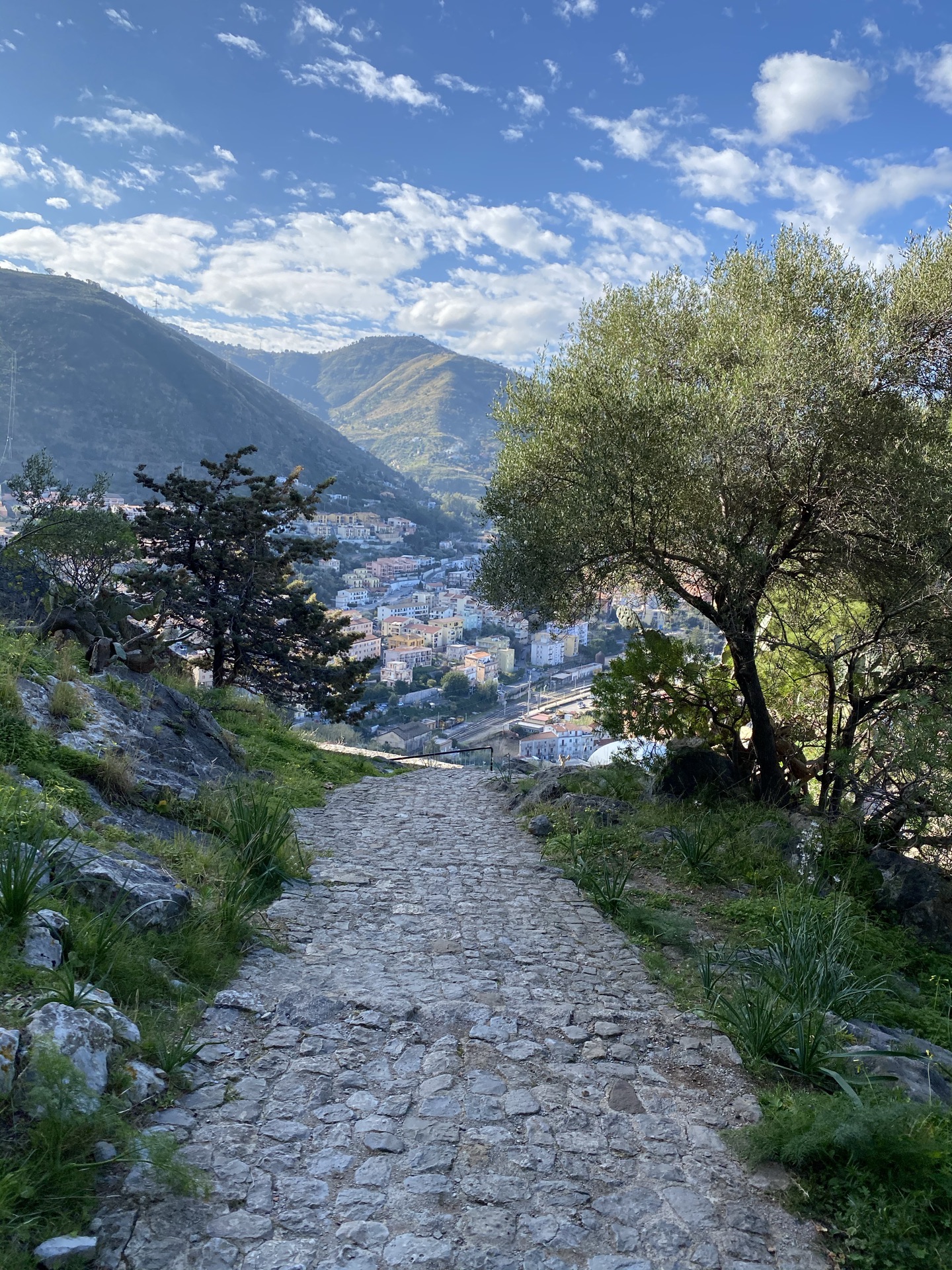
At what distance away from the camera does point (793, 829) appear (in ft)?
29.7

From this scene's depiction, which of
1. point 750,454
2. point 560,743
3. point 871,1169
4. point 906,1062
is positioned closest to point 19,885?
point 871,1169

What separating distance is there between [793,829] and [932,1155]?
6413mm

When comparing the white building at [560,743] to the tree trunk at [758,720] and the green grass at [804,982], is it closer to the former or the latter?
the tree trunk at [758,720]

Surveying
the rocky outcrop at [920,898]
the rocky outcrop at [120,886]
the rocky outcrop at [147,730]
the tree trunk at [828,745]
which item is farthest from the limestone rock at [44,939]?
the tree trunk at [828,745]

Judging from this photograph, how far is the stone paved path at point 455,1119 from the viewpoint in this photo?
2719mm

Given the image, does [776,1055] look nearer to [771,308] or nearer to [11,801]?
[11,801]

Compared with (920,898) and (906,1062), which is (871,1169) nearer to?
(906,1062)

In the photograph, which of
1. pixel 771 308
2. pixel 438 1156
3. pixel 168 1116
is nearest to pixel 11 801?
pixel 168 1116

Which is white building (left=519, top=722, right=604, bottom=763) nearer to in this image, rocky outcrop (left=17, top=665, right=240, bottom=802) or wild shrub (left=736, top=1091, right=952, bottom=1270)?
rocky outcrop (left=17, top=665, right=240, bottom=802)

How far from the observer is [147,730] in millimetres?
8844

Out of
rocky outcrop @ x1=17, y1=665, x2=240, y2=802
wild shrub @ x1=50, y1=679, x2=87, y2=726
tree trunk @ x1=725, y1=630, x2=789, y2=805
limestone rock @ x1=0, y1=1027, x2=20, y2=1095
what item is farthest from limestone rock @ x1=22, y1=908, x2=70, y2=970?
tree trunk @ x1=725, y1=630, x2=789, y2=805

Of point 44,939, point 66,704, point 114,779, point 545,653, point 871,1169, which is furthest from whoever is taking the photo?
point 545,653

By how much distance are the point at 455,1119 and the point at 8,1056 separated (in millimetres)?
2027

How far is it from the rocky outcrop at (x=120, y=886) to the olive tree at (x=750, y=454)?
624 centimetres
